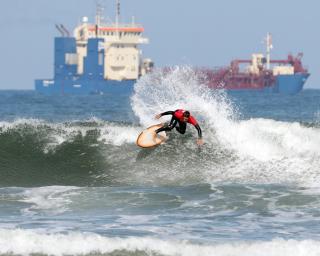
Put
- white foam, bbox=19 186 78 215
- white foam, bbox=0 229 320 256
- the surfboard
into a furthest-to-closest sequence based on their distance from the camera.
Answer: the surfboard < white foam, bbox=19 186 78 215 < white foam, bbox=0 229 320 256

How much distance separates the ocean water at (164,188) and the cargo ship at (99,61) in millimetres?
77756

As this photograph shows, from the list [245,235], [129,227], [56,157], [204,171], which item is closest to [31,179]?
[56,157]

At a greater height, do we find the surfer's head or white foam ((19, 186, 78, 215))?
the surfer's head

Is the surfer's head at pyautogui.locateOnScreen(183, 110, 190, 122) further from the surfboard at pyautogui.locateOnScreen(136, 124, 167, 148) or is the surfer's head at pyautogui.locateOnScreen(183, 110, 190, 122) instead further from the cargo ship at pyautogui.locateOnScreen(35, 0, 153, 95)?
the cargo ship at pyautogui.locateOnScreen(35, 0, 153, 95)

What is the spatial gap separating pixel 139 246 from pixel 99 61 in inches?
3703

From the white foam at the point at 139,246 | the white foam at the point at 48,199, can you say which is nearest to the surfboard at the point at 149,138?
the white foam at the point at 48,199

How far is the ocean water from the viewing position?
1195 centimetres

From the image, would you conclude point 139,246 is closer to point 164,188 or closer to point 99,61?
point 164,188

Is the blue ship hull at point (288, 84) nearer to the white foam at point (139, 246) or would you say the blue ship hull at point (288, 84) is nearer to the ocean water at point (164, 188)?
the ocean water at point (164, 188)

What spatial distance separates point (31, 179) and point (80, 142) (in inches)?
129

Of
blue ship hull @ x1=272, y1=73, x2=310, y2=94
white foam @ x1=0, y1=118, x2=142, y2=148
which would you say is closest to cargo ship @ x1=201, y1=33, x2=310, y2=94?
blue ship hull @ x1=272, y1=73, x2=310, y2=94

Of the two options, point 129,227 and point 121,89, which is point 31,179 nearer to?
point 129,227

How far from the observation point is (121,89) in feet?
339

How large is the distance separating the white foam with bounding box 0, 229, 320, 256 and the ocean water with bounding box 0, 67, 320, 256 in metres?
0.02
